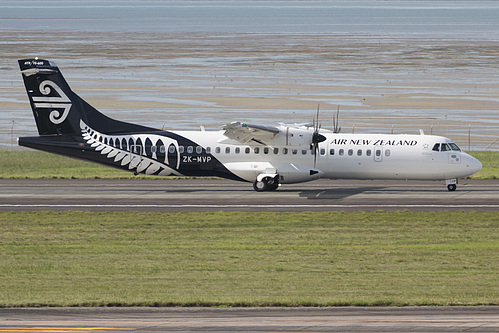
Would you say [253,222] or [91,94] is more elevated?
[91,94]

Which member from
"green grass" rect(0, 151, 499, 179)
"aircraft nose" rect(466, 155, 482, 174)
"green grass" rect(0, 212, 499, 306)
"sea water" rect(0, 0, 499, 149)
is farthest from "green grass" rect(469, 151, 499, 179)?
"green grass" rect(0, 212, 499, 306)

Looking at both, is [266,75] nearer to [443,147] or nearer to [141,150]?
[141,150]

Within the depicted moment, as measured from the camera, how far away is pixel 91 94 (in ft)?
284

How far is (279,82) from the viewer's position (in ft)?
322

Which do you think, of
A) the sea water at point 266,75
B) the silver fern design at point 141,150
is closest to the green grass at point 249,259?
the silver fern design at point 141,150

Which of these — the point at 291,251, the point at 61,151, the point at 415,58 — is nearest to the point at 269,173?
the point at 61,151

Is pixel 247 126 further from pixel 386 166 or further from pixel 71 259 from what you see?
pixel 71 259

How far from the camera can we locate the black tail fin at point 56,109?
4472 centimetres

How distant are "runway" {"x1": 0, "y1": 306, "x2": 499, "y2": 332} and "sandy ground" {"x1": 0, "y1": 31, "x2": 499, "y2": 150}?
141 feet

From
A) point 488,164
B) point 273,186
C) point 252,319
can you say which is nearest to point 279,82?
point 488,164

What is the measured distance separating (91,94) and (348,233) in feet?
190

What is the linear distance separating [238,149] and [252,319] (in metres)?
24.9

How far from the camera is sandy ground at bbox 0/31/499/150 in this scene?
7181 cm

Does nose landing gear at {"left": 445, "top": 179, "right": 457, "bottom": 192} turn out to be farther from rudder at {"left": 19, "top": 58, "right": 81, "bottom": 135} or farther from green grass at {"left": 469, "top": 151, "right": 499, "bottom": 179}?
rudder at {"left": 19, "top": 58, "right": 81, "bottom": 135}
